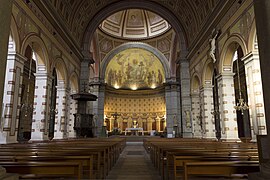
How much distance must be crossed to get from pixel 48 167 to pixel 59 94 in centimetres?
1151

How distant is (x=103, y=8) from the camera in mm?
16766

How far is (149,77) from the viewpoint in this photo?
29266mm

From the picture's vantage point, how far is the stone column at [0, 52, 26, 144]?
7469mm

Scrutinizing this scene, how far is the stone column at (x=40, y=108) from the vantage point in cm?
1009

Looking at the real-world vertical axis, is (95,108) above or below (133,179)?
above

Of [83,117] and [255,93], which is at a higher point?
[255,93]

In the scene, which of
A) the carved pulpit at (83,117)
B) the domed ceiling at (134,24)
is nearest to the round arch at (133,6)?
the carved pulpit at (83,117)

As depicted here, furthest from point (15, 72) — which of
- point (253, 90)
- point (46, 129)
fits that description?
point (253, 90)

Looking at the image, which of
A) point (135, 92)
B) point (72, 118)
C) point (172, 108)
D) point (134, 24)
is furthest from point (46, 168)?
point (135, 92)

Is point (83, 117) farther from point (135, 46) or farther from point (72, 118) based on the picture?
point (135, 46)

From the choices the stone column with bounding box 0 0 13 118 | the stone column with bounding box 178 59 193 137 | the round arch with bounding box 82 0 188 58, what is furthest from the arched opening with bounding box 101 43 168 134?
the stone column with bounding box 0 0 13 118

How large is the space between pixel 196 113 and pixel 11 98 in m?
11.6

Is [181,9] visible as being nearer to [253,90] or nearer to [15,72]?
[253,90]

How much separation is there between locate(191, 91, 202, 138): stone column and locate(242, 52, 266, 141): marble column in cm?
642
